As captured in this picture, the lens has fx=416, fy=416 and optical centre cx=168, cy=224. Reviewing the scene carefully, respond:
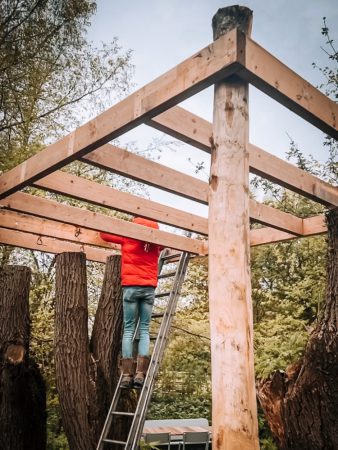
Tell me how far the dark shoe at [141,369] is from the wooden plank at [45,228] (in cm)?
185

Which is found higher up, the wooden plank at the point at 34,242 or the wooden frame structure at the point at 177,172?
the wooden frame structure at the point at 177,172

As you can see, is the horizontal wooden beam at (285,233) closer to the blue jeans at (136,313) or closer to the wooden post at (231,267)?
the blue jeans at (136,313)

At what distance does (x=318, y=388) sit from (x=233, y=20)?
311cm

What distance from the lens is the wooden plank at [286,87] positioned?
2354 millimetres

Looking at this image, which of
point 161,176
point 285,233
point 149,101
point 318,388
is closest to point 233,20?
point 149,101

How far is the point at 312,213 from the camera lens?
31.2 feet

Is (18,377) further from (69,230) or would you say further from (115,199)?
(115,199)

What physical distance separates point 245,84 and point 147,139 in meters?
7.93

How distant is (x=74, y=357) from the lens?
14.6ft

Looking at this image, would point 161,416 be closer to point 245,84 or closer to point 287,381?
point 287,381

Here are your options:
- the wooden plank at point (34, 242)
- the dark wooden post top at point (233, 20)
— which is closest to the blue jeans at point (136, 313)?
the wooden plank at point (34, 242)

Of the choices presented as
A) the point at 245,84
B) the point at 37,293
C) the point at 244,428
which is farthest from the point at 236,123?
the point at 37,293

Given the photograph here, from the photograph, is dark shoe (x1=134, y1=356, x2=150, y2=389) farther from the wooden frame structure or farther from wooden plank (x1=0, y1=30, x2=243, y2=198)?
wooden plank (x1=0, y1=30, x2=243, y2=198)

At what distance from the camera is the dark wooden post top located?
95.9 inches
